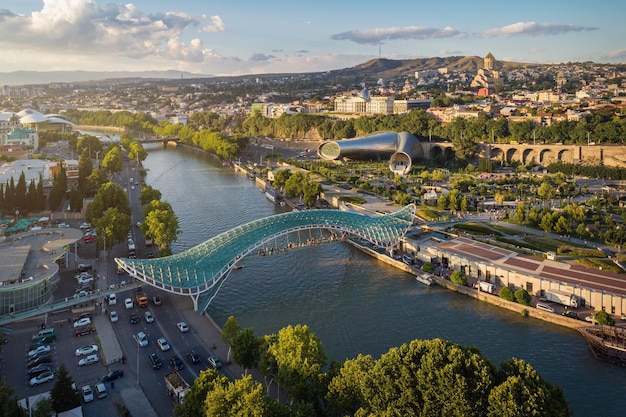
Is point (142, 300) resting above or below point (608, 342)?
above

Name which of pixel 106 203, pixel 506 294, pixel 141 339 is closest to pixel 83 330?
pixel 141 339

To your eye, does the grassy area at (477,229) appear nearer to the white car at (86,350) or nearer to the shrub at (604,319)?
the shrub at (604,319)

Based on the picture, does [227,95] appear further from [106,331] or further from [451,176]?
[106,331]

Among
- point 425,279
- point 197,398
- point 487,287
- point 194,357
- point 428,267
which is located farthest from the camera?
point 428,267

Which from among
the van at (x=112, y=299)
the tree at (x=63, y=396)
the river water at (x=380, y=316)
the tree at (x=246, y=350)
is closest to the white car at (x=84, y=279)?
the van at (x=112, y=299)

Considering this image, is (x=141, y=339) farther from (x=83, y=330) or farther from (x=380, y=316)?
(x=380, y=316)

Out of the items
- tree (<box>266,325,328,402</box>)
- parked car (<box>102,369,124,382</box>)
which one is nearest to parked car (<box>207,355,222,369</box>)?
tree (<box>266,325,328,402</box>)

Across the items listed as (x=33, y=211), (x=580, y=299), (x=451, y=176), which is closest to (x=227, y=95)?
(x=451, y=176)
